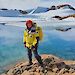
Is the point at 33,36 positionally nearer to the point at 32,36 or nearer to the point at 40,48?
the point at 32,36

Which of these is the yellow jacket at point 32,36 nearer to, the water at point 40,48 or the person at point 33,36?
the person at point 33,36

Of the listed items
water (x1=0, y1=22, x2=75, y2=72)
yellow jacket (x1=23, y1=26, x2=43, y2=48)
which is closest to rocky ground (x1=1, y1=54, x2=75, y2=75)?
yellow jacket (x1=23, y1=26, x2=43, y2=48)

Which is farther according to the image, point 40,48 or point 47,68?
point 40,48

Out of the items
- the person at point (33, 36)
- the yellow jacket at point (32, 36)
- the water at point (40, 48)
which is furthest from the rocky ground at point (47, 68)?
the water at point (40, 48)

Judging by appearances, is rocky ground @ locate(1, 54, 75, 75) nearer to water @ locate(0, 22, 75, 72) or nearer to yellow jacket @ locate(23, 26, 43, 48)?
yellow jacket @ locate(23, 26, 43, 48)

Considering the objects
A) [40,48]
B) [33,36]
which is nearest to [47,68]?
[33,36]

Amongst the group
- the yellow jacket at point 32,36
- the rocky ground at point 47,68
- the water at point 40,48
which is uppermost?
the yellow jacket at point 32,36

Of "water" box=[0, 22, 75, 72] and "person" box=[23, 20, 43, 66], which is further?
"water" box=[0, 22, 75, 72]

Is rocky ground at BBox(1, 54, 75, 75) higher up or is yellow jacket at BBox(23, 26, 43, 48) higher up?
yellow jacket at BBox(23, 26, 43, 48)

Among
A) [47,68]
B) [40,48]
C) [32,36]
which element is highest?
[32,36]

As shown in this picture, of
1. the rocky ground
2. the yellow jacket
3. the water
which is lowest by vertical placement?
the water

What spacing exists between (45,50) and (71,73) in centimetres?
280

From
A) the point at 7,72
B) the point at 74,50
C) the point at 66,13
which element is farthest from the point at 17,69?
the point at 66,13

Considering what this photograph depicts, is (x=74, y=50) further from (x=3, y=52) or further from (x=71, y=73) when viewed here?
(x=71, y=73)
